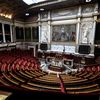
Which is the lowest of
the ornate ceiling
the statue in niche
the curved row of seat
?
the curved row of seat

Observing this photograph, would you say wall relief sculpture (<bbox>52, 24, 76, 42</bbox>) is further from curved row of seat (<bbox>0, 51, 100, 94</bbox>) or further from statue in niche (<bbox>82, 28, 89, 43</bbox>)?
curved row of seat (<bbox>0, 51, 100, 94</bbox>)

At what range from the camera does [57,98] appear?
244cm

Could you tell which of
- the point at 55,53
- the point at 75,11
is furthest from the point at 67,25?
the point at 55,53

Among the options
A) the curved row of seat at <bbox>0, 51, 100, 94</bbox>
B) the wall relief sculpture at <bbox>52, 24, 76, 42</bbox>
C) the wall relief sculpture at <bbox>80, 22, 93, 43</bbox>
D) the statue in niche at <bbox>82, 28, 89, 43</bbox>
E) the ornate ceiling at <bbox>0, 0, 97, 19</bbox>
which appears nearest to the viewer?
the curved row of seat at <bbox>0, 51, 100, 94</bbox>

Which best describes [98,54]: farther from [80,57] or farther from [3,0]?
[3,0]

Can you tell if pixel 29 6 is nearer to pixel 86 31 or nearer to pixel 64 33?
pixel 64 33

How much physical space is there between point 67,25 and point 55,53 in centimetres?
346

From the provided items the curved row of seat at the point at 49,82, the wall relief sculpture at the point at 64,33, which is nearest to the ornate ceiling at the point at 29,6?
the wall relief sculpture at the point at 64,33

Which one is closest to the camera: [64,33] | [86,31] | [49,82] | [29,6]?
[49,82]

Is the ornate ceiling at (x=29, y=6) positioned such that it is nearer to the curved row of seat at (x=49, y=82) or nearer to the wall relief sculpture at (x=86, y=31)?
the wall relief sculpture at (x=86, y=31)

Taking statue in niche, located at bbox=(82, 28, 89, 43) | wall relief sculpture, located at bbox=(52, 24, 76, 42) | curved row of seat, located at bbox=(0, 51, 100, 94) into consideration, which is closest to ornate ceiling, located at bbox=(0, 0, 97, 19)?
wall relief sculpture, located at bbox=(52, 24, 76, 42)

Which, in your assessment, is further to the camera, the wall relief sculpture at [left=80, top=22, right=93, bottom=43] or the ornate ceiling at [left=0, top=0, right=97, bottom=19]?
the wall relief sculpture at [left=80, top=22, right=93, bottom=43]

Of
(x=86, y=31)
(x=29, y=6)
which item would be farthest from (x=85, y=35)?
(x=29, y=6)

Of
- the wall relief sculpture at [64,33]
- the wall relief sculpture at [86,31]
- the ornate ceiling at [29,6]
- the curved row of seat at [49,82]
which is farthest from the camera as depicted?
the wall relief sculpture at [64,33]
